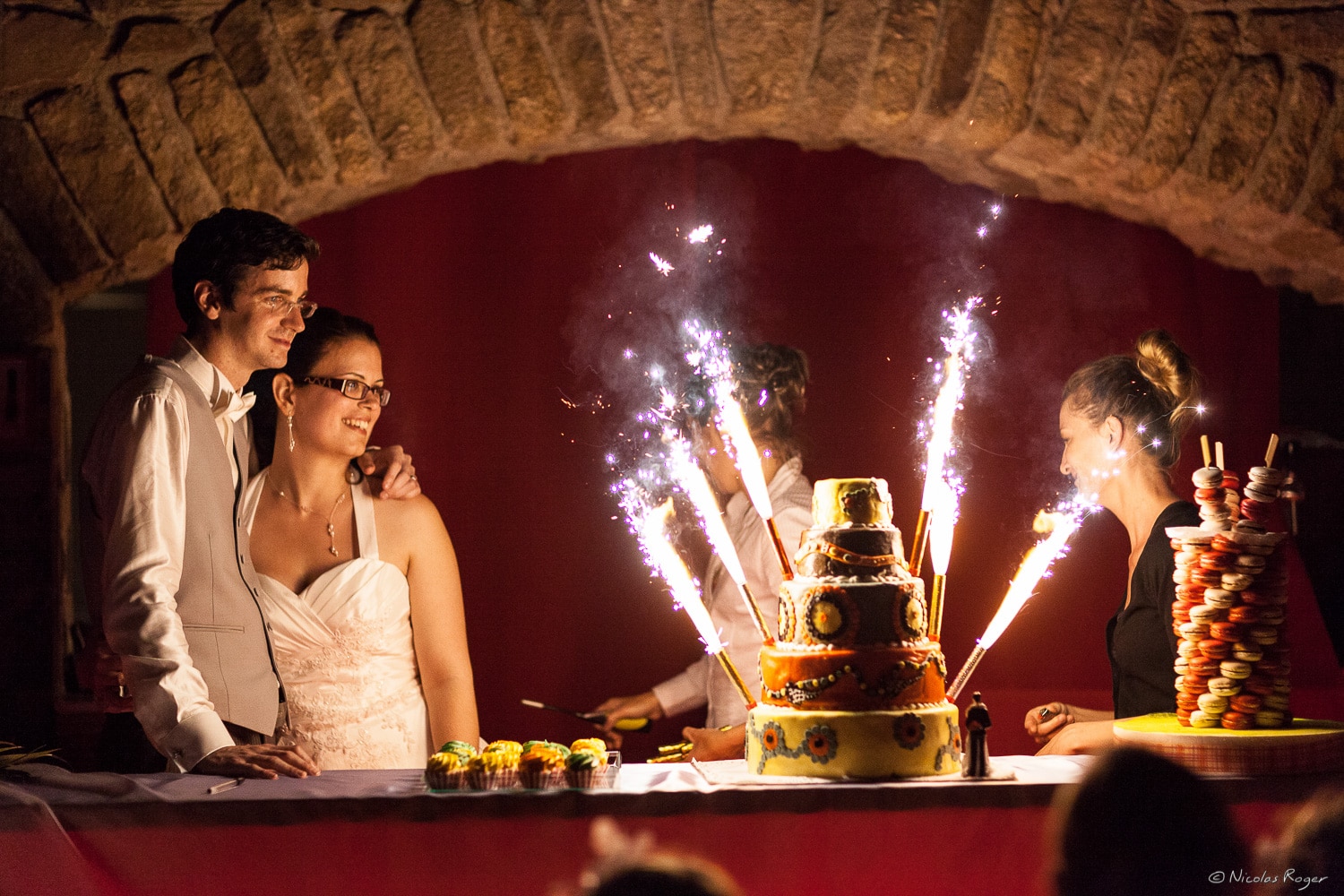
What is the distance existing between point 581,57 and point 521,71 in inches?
6.4

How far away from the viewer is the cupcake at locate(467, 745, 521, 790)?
201 cm

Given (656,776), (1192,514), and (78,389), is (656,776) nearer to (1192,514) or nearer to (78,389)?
(1192,514)

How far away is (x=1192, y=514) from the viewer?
106 inches

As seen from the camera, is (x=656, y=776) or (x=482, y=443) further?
(x=482, y=443)

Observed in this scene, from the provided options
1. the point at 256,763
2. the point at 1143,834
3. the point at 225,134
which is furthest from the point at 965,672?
the point at 225,134

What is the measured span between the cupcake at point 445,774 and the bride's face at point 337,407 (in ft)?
4.17

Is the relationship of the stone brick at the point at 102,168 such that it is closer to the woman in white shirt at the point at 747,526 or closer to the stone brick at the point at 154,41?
the stone brick at the point at 154,41

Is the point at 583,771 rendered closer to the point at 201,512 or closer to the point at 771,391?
the point at 201,512

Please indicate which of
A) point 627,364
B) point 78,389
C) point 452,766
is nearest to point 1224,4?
point 627,364

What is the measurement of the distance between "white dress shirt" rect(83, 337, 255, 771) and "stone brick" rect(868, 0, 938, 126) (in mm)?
1903

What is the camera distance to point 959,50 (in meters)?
3.21

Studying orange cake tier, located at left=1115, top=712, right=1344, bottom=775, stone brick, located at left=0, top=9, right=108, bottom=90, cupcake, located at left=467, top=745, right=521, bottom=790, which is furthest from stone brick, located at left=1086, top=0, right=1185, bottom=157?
stone brick, located at left=0, top=9, right=108, bottom=90

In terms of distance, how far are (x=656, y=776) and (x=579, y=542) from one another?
1656mm

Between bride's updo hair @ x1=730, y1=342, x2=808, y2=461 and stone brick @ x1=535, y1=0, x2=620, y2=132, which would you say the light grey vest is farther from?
bride's updo hair @ x1=730, y1=342, x2=808, y2=461
